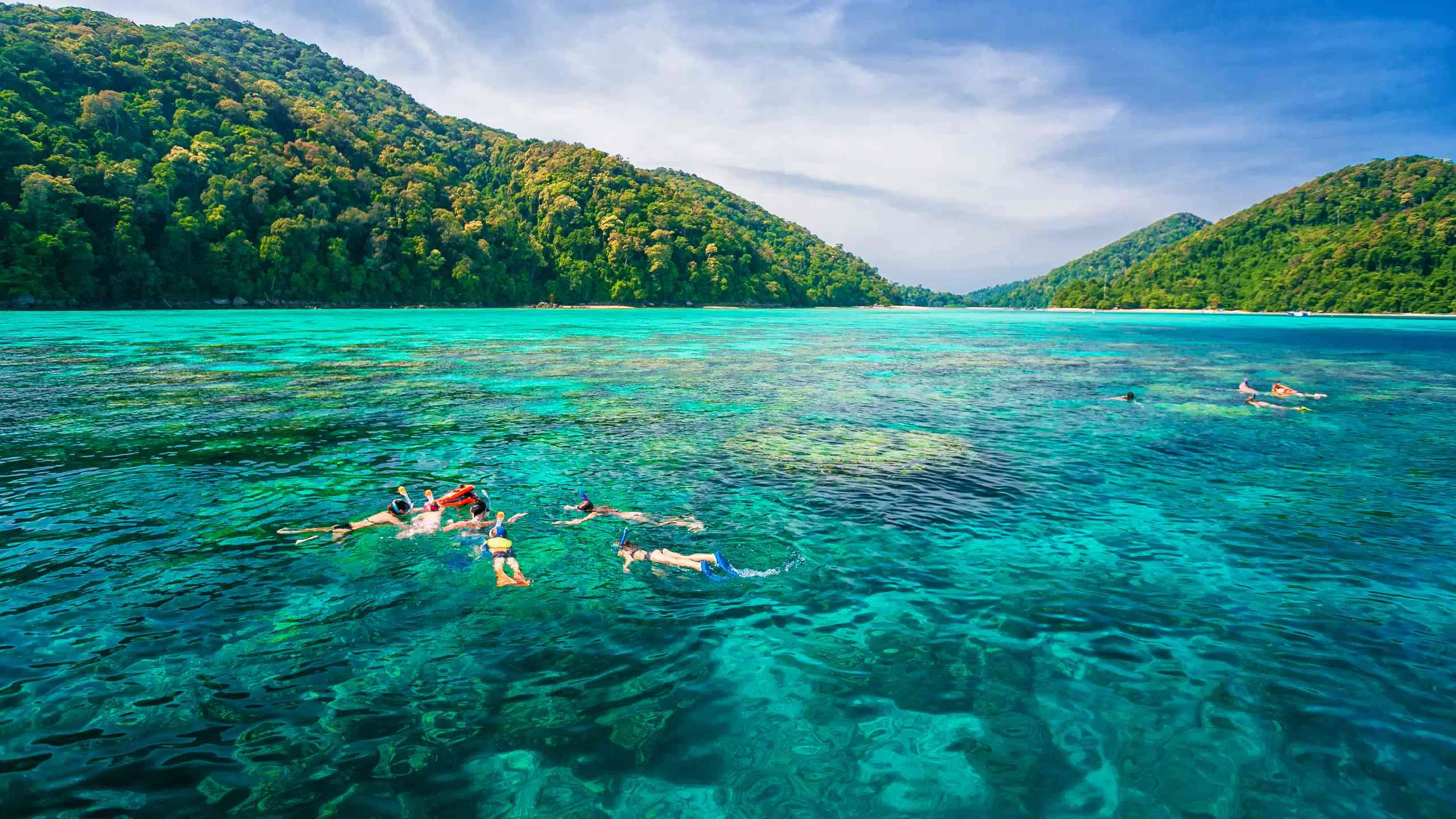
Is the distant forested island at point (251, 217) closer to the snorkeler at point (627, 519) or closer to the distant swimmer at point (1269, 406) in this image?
the snorkeler at point (627, 519)

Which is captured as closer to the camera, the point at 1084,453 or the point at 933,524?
the point at 933,524

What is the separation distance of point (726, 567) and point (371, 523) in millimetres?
7198

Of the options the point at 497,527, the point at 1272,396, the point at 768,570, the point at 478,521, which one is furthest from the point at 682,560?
the point at 1272,396

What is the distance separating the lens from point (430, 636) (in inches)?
349

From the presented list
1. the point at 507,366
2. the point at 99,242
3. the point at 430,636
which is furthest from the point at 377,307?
the point at 430,636

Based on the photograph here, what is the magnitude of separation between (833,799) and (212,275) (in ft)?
420

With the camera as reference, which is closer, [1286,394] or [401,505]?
[401,505]

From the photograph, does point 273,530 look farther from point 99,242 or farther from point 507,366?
point 99,242

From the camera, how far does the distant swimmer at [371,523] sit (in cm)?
1242

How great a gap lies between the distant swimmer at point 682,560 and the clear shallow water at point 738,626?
0.28m

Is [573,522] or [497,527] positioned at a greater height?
[497,527]

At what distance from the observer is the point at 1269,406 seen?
97.7 ft

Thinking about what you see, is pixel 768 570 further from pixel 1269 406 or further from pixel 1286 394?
pixel 1286 394

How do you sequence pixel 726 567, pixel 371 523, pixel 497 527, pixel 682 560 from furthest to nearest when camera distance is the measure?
1. pixel 371 523
2. pixel 497 527
3. pixel 682 560
4. pixel 726 567
